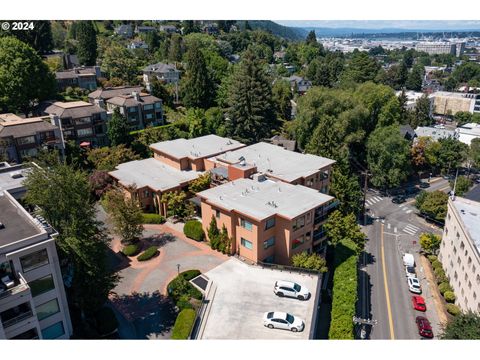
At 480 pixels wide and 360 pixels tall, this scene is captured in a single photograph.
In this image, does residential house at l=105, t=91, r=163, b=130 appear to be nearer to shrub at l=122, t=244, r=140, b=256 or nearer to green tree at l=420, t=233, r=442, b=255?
shrub at l=122, t=244, r=140, b=256

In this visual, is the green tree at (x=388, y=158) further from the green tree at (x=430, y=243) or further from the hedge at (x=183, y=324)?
the hedge at (x=183, y=324)

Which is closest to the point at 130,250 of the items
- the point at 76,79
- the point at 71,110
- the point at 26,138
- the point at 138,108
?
the point at 26,138

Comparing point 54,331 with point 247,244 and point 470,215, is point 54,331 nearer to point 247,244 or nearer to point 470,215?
point 247,244

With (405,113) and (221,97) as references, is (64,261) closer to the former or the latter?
(221,97)

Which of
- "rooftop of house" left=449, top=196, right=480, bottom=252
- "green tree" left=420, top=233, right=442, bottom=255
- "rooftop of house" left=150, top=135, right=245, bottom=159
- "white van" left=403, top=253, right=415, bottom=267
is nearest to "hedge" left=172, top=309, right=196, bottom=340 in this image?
"rooftop of house" left=150, top=135, right=245, bottom=159

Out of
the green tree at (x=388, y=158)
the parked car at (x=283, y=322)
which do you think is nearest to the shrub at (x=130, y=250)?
the parked car at (x=283, y=322)

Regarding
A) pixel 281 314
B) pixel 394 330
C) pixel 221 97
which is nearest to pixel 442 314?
pixel 394 330

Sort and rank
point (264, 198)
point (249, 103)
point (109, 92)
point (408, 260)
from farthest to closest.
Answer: point (109, 92) → point (249, 103) → point (408, 260) → point (264, 198)

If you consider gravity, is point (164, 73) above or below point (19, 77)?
below
